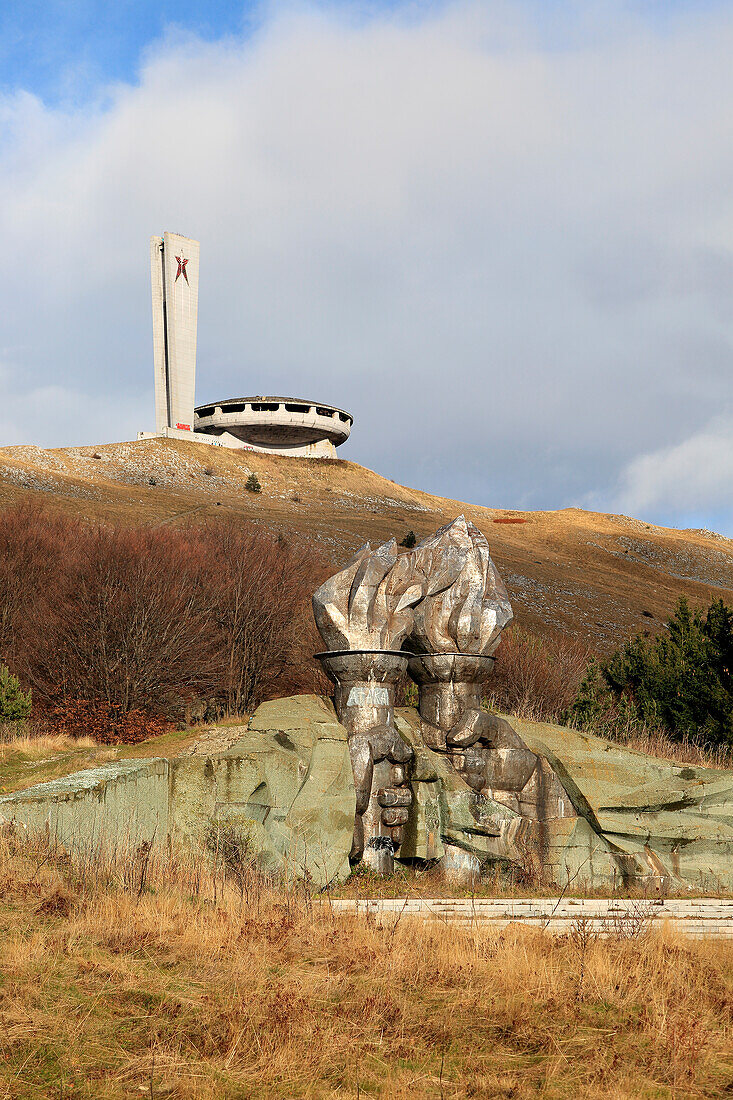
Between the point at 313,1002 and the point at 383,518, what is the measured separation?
6062cm

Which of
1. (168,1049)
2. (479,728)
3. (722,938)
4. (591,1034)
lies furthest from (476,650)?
(168,1049)

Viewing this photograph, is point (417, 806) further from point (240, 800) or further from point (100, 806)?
point (100, 806)

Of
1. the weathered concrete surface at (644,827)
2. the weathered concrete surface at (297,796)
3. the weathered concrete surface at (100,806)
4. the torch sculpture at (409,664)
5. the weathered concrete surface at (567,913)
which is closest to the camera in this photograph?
A: the weathered concrete surface at (567,913)

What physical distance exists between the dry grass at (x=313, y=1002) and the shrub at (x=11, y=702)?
9588 mm

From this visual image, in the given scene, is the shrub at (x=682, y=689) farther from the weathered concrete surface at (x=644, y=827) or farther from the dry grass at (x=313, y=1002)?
the dry grass at (x=313, y=1002)

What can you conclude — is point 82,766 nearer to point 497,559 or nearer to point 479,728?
point 479,728

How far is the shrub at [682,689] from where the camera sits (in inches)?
862

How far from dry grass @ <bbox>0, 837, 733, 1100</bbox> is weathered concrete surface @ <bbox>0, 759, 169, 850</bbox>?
0.99 feet

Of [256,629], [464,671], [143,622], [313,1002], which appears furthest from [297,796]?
[256,629]

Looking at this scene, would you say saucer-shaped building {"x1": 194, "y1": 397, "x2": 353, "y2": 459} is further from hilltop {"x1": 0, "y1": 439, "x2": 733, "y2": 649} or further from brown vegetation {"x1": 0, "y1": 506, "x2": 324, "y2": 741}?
brown vegetation {"x1": 0, "y1": 506, "x2": 324, "y2": 741}

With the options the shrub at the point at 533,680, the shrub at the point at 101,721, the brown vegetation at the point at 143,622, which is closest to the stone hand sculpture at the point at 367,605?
the shrub at the point at 101,721

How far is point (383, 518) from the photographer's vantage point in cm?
6594

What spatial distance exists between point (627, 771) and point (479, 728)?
178 centimetres

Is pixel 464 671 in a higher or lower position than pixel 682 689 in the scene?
higher
